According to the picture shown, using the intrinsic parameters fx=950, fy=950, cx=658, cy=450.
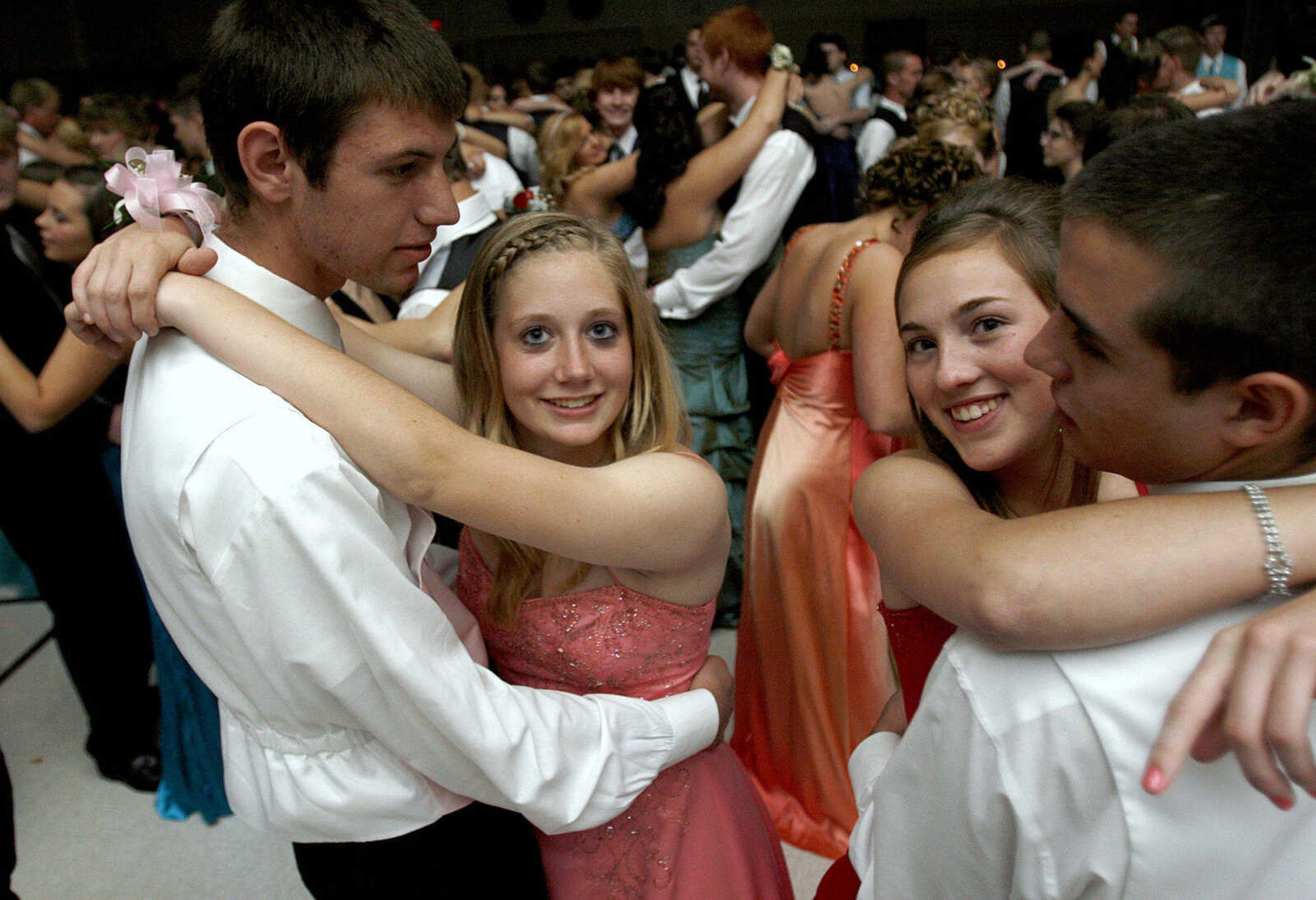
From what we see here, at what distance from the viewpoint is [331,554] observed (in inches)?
34.9

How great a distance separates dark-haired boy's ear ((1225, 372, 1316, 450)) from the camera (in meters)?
0.62

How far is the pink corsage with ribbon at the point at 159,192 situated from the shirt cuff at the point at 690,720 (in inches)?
32.0

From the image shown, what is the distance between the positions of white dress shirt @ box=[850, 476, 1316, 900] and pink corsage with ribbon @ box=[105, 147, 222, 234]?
3.24ft

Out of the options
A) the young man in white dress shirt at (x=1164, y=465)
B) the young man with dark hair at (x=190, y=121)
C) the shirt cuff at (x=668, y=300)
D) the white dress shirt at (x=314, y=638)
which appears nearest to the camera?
the young man in white dress shirt at (x=1164, y=465)

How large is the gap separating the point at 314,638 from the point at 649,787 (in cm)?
53

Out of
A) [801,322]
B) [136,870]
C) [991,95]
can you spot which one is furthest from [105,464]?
[991,95]

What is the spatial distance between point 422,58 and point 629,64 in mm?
3797

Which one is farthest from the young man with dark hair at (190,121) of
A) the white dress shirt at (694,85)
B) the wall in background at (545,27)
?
the wall in background at (545,27)

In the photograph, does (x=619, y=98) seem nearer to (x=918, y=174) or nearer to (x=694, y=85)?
(x=694, y=85)

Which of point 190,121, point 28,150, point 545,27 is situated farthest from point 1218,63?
point 545,27

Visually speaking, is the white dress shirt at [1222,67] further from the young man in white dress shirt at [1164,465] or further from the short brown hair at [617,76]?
the young man in white dress shirt at [1164,465]

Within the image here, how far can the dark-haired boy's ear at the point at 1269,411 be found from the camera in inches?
24.5

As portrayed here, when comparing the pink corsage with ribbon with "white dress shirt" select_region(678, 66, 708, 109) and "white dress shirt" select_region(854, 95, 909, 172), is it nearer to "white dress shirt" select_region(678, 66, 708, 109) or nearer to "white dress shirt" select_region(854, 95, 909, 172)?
"white dress shirt" select_region(678, 66, 708, 109)

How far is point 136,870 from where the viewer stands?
2.29 metres
